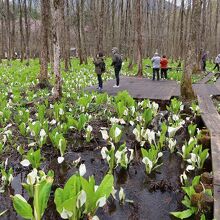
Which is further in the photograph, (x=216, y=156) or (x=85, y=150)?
(x=85, y=150)

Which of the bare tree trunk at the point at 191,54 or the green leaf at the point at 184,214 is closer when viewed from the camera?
the green leaf at the point at 184,214

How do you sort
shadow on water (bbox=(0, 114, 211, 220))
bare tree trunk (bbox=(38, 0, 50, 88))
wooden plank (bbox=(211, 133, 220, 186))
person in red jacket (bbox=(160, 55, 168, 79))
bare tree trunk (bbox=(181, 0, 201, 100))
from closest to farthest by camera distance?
wooden plank (bbox=(211, 133, 220, 186)) < shadow on water (bbox=(0, 114, 211, 220)) < bare tree trunk (bbox=(181, 0, 201, 100)) < bare tree trunk (bbox=(38, 0, 50, 88)) < person in red jacket (bbox=(160, 55, 168, 79))

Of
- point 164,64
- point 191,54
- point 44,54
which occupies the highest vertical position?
point 191,54

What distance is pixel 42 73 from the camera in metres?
11.3

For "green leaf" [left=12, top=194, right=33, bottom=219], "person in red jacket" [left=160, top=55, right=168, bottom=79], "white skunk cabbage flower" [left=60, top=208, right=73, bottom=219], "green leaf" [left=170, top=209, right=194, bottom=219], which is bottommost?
"green leaf" [left=170, top=209, right=194, bottom=219]

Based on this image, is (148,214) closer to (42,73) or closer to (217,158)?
(217,158)

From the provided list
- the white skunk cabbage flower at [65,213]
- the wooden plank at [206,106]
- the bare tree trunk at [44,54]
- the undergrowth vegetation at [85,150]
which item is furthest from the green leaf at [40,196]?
the bare tree trunk at [44,54]

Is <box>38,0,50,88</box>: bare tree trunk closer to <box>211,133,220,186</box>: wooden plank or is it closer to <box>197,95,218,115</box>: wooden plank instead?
<box>197,95,218,115</box>: wooden plank

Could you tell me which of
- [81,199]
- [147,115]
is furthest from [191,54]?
[81,199]

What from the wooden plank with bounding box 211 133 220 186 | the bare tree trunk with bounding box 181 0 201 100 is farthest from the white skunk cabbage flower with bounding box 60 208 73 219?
the bare tree trunk with bounding box 181 0 201 100

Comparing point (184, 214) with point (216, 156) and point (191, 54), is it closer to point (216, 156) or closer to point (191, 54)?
point (216, 156)

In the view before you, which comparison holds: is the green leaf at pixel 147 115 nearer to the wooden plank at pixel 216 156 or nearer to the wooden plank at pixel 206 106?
the wooden plank at pixel 206 106

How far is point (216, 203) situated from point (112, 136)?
8.64ft

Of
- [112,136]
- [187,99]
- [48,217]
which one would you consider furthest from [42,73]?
[48,217]
